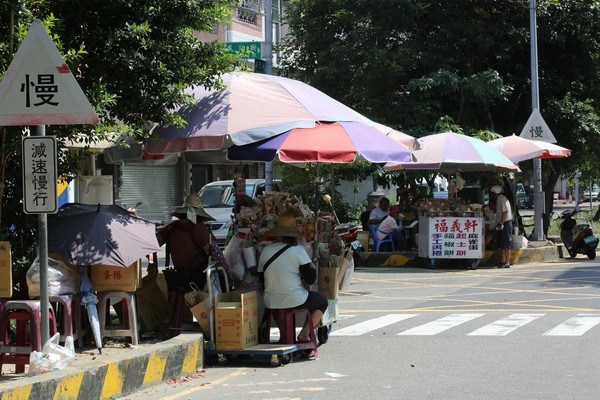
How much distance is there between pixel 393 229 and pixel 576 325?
1001cm

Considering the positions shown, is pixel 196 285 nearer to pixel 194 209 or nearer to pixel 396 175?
pixel 194 209

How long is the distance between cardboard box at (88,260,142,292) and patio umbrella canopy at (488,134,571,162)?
14137mm

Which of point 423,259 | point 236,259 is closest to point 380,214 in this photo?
point 423,259

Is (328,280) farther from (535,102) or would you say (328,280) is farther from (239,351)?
(535,102)

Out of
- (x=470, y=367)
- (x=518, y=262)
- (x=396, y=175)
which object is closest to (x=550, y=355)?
(x=470, y=367)

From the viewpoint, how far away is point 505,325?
12.8 m

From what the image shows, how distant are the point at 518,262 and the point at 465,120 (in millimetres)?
5367

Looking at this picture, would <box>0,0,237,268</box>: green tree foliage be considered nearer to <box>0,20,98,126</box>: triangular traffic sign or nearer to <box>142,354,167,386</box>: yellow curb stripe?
<box>0,20,98,126</box>: triangular traffic sign

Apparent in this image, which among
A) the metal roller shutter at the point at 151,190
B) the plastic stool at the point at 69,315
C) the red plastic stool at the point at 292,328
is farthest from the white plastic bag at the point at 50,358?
the metal roller shutter at the point at 151,190

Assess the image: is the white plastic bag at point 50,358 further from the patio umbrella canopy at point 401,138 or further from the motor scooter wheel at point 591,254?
the motor scooter wheel at point 591,254

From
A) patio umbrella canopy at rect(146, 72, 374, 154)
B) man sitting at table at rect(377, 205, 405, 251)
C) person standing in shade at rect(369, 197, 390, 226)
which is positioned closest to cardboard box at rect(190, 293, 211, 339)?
patio umbrella canopy at rect(146, 72, 374, 154)

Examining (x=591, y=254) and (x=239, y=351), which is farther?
(x=591, y=254)

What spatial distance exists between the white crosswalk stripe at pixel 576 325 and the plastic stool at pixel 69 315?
5617 mm

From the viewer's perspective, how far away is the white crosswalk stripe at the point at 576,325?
470 inches
